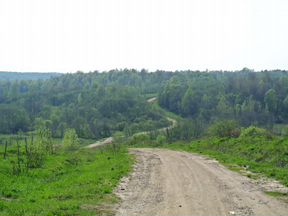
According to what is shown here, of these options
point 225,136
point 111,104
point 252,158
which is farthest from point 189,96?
point 252,158

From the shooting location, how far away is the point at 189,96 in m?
159

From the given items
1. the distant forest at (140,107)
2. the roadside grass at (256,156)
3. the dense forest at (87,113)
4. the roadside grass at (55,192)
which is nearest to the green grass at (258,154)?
the roadside grass at (256,156)

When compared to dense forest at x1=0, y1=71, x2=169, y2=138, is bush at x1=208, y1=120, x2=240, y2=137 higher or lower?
higher

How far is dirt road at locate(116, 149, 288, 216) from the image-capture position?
15.8 meters

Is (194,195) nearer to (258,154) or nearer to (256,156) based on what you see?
(256,156)

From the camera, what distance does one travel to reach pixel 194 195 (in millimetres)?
18828

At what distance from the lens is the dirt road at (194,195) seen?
15.8 meters

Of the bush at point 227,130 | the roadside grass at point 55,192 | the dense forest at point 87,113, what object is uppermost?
the roadside grass at point 55,192

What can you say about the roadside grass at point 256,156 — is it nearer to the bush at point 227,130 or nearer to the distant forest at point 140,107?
the bush at point 227,130

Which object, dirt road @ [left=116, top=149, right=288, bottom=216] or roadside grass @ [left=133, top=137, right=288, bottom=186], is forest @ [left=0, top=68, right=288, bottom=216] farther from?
dirt road @ [left=116, top=149, right=288, bottom=216]

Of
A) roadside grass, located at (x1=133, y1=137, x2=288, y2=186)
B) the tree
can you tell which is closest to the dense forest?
the tree

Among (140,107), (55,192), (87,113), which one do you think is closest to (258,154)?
(55,192)

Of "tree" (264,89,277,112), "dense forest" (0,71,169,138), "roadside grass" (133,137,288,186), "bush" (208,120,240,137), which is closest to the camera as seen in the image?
"roadside grass" (133,137,288,186)

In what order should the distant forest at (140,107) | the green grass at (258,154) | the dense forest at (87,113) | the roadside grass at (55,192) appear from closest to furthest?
the roadside grass at (55,192) → the green grass at (258,154) → the dense forest at (87,113) → the distant forest at (140,107)
